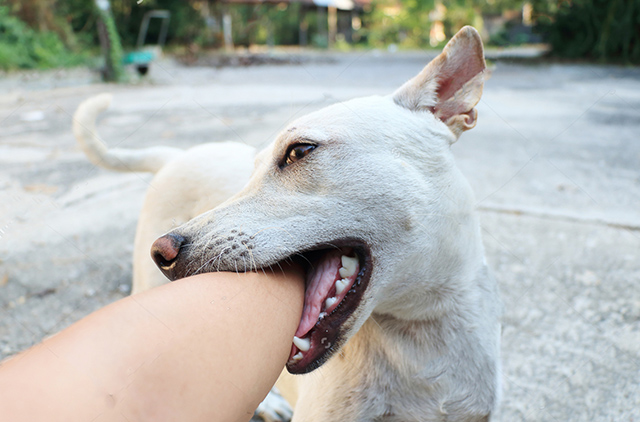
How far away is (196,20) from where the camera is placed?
23.0m

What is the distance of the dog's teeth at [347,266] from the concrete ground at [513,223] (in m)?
0.75

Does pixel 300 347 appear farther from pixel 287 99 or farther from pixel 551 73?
pixel 551 73

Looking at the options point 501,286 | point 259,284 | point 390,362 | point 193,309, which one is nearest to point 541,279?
point 501,286

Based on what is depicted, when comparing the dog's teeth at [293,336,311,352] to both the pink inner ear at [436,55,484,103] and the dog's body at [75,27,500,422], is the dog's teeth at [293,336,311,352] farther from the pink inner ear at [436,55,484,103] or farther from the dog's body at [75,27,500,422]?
the pink inner ear at [436,55,484,103]

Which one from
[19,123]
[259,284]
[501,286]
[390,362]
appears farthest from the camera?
[19,123]

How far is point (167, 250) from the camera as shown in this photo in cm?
139

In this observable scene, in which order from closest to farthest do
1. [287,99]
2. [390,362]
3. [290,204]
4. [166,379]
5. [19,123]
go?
[166,379] → [290,204] → [390,362] → [19,123] → [287,99]

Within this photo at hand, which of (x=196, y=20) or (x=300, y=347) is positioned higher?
(x=196, y=20)

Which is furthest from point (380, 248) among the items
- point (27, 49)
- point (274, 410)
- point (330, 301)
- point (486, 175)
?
point (27, 49)

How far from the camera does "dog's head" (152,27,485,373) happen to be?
4.58 feet

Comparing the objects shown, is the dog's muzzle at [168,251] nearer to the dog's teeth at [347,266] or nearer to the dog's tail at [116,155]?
the dog's teeth at [347,266]

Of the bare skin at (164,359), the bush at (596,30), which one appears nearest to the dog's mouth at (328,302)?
the bare skin at (164,359)

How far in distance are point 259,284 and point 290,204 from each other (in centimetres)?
28

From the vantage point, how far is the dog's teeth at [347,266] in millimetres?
1470
